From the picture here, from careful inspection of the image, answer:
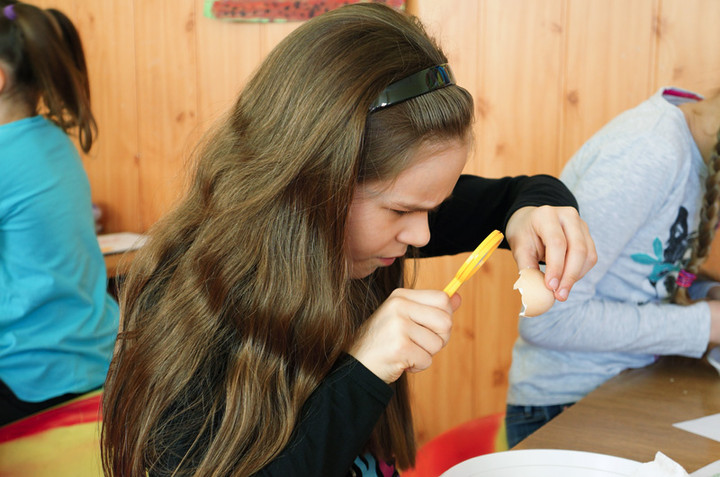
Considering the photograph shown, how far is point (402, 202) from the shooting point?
699 millimetres

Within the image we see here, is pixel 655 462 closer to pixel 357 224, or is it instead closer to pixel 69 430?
pixel 357 224

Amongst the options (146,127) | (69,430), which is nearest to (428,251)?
(69,430)

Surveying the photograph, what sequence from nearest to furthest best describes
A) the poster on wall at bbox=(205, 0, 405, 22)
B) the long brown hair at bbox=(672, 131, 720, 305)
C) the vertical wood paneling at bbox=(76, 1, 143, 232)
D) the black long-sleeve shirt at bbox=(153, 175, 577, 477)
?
the black long-sleeve shirt at bbox=(153, 175, 577, 477)
the long brown hair at bbox=(672, 131, 720, 305)
the poster on wall at bbox=(205, 0, 405, 22)
the vertical wood paneling at bbox=(76, 1, 143, 232)

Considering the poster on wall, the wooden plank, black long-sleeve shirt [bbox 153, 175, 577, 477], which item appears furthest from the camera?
the poster on wall

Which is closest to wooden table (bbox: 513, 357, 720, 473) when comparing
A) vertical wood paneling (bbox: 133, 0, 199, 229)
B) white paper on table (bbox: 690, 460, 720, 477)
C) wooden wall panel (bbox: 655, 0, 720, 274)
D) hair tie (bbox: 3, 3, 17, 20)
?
white paper on table (bbox: 690, 460, 720, 477)

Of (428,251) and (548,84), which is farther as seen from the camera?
(548,84)

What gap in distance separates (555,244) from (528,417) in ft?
1.54

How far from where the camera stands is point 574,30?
1.47 m

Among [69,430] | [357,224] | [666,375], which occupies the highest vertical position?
[357,224]

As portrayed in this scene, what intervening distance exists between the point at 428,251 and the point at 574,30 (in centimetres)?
73

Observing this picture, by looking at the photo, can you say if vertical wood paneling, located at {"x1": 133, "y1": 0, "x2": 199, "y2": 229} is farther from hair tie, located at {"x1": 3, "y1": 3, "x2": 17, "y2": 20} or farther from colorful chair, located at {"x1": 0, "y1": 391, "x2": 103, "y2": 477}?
colorful chair, located at {"x1": 0, "y1": 391, "x2": 103, "y2": 477}

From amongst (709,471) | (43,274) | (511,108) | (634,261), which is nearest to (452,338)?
(511,108)

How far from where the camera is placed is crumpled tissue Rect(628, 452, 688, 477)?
621 millimetres

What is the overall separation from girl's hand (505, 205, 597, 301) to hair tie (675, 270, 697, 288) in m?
0.40
